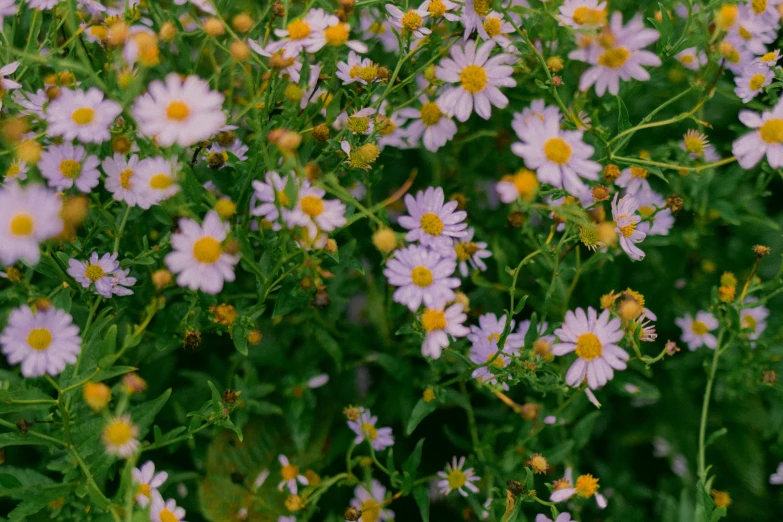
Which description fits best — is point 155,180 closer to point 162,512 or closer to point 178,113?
point 178,113

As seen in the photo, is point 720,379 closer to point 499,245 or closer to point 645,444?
point 645,444

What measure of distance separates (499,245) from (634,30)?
28.5 inches

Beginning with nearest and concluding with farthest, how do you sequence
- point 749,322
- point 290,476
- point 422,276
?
point 422,276
point 290,476
point 749,322

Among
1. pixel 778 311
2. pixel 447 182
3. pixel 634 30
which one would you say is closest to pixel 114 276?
pixel 447 182

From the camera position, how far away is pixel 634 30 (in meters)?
1.46

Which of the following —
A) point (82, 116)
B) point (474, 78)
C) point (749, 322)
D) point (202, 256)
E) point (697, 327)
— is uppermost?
point (474, 78)

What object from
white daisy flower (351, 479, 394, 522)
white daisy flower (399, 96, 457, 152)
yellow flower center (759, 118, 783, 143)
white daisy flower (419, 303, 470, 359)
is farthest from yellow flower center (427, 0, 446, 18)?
white daisy flower (351, 479, 394, 522)

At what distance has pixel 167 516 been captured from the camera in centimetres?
150

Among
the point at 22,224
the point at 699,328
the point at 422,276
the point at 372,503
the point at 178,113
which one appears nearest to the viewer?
the point at 22,224

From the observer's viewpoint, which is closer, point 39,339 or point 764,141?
point 39,339

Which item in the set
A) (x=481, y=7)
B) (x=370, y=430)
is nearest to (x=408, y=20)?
(x=481, y=7)

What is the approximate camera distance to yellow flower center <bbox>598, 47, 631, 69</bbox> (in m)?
1.52

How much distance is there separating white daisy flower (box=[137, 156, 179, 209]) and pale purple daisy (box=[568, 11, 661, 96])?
0.87m

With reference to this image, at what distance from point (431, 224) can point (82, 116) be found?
777mm
